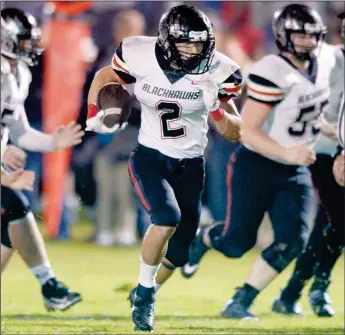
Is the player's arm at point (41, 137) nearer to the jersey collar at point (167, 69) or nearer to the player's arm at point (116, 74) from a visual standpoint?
the player's arm at point (116, 74)

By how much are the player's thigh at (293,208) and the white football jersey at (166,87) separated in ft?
3.41

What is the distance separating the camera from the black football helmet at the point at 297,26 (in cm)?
543

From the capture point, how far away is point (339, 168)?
5.38 meters

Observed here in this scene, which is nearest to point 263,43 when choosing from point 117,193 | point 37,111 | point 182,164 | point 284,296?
point 117,193

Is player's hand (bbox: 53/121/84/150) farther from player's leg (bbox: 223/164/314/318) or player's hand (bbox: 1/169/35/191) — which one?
player's leg (bbox: 223/164/314/318)

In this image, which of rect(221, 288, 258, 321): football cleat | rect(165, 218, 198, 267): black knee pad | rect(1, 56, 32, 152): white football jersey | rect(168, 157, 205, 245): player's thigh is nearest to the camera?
rect(168, 157, 205, 245): player's thigh

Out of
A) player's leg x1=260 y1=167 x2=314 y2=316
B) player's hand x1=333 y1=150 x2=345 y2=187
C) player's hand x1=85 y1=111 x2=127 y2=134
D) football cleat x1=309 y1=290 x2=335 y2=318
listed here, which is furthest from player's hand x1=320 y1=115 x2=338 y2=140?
player's hand x1=85 y1=111 x2=127 y2=134

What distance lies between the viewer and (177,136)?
4684mm

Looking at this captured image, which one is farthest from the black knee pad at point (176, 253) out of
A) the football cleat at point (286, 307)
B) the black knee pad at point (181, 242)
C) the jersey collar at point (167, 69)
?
the football cleat at point (286, 307)

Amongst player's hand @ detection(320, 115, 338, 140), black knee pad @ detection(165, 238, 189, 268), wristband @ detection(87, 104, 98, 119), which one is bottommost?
black knee pad @ detection(165, 238, 189, 268)

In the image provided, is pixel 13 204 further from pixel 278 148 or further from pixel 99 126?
pixel 99 126

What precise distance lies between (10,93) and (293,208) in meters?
1.16

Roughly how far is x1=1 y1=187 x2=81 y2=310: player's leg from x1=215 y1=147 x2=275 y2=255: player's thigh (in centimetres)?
65

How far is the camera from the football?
4.44 m
